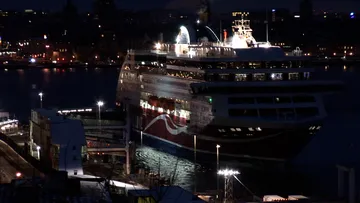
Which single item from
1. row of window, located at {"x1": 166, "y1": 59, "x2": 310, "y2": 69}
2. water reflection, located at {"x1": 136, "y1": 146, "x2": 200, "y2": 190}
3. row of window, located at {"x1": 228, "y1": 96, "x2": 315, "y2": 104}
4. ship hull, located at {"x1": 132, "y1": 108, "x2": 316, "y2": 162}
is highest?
row of window, located at {"x1": 166, "y1": 59, "x2": 310, "y2": 69}

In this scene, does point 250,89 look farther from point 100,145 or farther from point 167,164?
point 100,145

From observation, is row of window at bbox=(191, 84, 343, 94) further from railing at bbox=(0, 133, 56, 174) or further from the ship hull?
railing at bbox=(0, 133, 56, 174)

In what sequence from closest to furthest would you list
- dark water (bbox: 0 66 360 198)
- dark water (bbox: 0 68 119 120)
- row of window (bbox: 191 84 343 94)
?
dark water (bbox: 0 66 360 198) → row of window (bbox: 191 84 343 94) → dark water (bbox: 0 68 119 120)

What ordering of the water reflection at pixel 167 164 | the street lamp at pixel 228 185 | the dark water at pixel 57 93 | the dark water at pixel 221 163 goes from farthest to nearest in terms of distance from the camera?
the dark water at pixel 57 93, the dark water at pixel 221 163, the water reflection at pixel 167 164, the street lamp at pixel 228 185

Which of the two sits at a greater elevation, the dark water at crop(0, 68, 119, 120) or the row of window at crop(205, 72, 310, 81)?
the row of window at crop(205, 72, 310, 81)

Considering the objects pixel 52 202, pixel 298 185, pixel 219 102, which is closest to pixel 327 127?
pixel 219 102

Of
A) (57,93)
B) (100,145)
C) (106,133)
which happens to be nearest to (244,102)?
(100,145)

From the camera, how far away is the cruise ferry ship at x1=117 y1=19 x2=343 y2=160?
1336 cm

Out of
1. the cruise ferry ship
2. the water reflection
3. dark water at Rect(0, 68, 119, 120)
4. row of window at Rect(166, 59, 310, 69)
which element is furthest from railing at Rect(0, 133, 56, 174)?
dark water at Rect(0, 68, 119, 120)

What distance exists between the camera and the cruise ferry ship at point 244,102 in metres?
13.4

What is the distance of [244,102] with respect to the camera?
1349 centimetres

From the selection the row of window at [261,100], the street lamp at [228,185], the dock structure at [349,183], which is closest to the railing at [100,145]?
the row of window at [261,100]

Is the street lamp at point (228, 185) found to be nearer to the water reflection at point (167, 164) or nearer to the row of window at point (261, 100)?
the water reflection at point (167, 164)

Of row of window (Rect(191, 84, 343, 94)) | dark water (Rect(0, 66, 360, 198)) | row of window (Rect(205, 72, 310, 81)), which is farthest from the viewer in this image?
row of window (Rect(205, 72, 310, 81))
